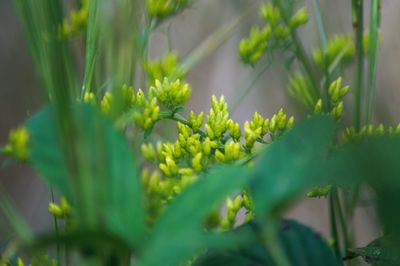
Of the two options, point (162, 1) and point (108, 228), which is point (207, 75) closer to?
point (162, 1)

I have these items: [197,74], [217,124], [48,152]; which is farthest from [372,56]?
[197,74]

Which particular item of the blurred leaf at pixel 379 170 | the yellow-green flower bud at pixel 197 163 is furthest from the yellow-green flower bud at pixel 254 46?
the blurred leaf at pixel 379 170

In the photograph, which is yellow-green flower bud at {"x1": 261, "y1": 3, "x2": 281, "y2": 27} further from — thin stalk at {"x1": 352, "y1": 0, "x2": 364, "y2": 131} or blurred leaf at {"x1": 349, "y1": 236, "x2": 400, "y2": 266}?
blurred leaf at {"x1": 349, "y1": 236, "x2": 400, "y2": 266}

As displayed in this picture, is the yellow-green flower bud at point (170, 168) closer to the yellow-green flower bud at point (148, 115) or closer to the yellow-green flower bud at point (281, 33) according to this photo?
the yellow-green flower bud at point (148, 115)

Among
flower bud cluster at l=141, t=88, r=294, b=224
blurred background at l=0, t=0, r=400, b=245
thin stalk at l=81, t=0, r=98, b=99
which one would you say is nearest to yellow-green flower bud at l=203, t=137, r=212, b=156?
flower bud cluster at l=141, t=88, r=294, b=224

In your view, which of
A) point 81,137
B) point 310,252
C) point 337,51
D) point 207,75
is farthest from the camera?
point 207,75

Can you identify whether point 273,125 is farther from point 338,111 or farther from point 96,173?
point 96,173

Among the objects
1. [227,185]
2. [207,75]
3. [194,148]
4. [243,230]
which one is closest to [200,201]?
[227,185]
